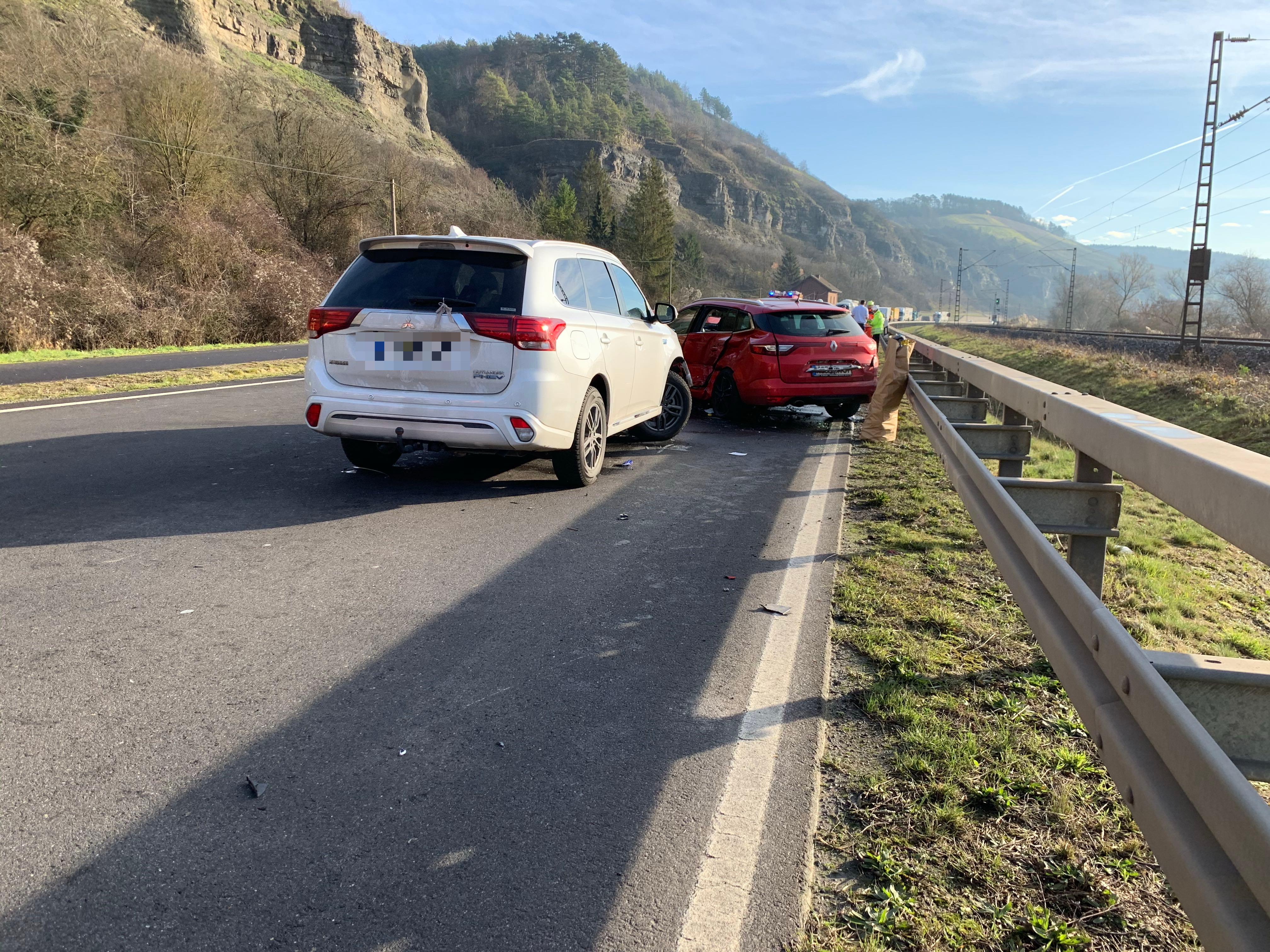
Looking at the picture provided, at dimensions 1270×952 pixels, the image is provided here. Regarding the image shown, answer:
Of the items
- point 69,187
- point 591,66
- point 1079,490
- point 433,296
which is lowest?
point 1079,490

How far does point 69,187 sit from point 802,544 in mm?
29241

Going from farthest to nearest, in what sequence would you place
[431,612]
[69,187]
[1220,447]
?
[69,187], [431,612], [1220,447]

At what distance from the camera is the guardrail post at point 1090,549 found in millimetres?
3498

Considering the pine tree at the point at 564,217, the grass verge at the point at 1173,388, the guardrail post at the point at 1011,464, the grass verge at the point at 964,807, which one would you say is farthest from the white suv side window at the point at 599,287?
the pine tree at the point at 564,217

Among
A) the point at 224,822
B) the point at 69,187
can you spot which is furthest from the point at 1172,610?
the point at 69,187

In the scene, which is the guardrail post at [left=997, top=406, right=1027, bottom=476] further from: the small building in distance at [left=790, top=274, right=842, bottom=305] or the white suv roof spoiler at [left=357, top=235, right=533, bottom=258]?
the small building in distance at [left=790, top=274, right=842, bottom=305]

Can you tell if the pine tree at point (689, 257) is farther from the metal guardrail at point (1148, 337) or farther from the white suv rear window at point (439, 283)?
the white suv rear window at point (439, 283)

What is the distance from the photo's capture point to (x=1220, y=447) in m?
2.42

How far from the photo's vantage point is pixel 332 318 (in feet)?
21.4

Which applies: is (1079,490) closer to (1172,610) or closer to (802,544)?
(1172,610)

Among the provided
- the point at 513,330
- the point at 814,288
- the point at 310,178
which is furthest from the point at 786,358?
the point at 814,288

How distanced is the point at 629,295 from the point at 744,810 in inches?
263

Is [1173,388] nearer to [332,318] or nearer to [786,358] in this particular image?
[786,358]

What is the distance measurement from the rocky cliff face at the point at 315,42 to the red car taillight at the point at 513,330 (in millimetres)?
96730
